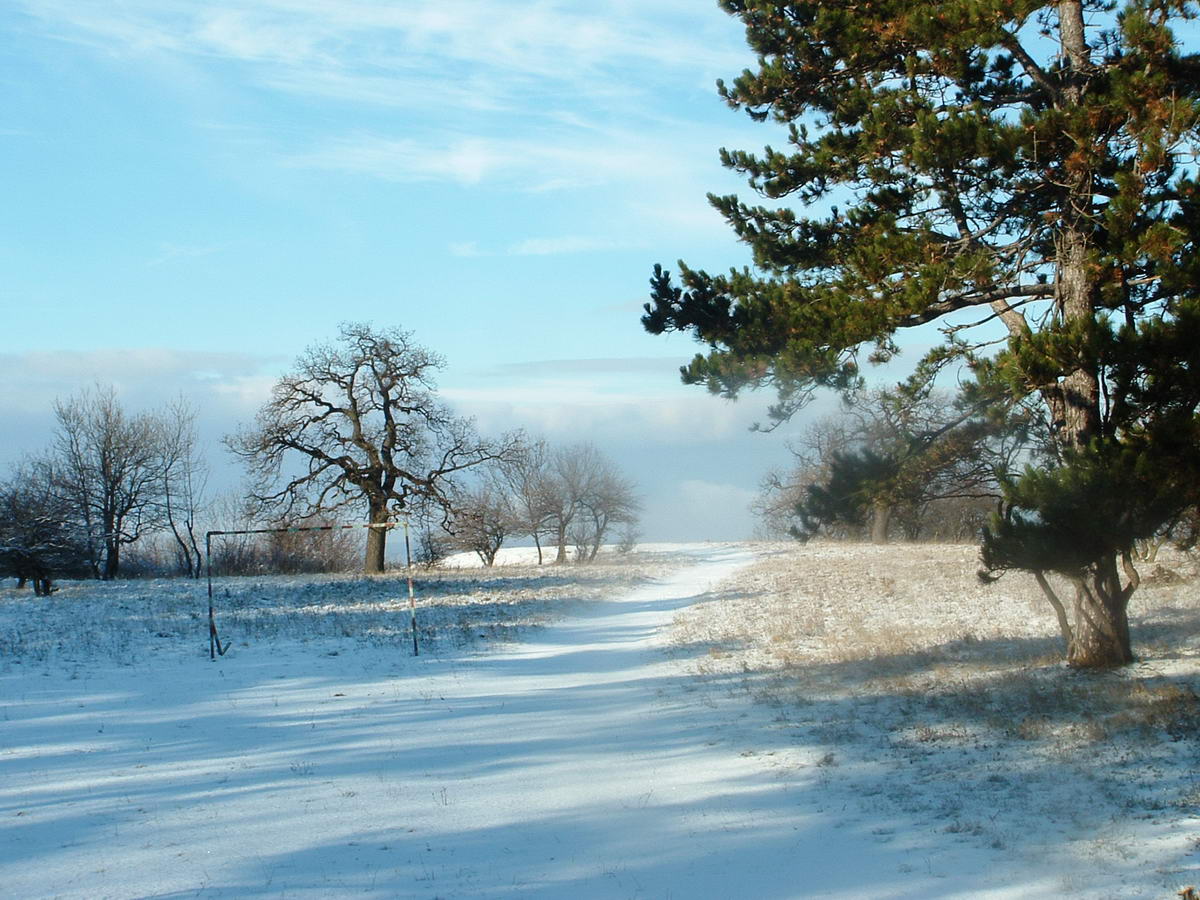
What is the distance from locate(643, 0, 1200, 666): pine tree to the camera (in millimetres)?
9164

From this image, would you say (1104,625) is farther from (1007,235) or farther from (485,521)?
(485,521)

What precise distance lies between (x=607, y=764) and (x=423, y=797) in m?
1.80

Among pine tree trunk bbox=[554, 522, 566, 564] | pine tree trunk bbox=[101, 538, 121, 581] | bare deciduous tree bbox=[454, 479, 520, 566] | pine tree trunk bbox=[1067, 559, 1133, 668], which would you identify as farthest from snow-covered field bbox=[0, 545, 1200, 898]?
pine tree trunk bbox=[554, 522, 566, 564]

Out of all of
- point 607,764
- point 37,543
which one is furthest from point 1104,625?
point 37,543

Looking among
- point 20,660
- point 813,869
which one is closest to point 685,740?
point 813,869

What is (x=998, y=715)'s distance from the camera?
934 centimetres

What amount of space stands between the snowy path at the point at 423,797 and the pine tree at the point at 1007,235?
412 cm

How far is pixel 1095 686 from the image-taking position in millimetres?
10141

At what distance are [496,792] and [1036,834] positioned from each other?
4296mm

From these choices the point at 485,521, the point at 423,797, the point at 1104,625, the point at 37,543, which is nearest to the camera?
the point at 423,797

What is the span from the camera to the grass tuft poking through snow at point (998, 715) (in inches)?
254

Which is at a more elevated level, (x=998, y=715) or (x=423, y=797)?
(x=998, y=715)

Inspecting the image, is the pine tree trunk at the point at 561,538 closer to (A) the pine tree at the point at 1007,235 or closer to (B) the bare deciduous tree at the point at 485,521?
(B) the bare deciduous tree at the point at 485,521

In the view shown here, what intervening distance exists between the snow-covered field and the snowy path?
0.11ft
